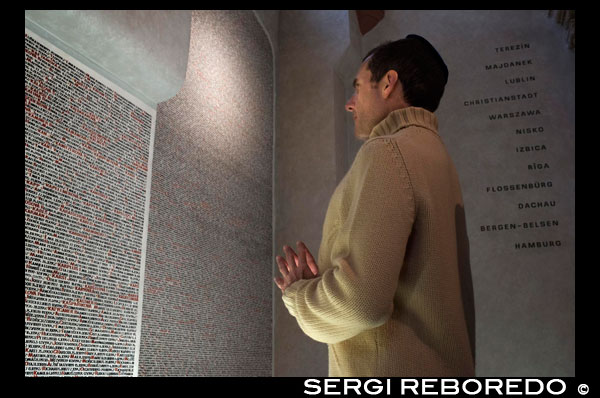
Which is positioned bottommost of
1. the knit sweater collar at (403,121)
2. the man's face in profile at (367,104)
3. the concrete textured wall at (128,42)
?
the knit sweater collar at (403,121)

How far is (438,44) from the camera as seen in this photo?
4090mm

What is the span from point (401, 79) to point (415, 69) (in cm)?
3

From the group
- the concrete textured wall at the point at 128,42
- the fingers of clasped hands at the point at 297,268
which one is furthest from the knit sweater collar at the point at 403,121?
the concrete textured wall at the point at 128,42

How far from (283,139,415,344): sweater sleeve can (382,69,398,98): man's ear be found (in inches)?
6.4

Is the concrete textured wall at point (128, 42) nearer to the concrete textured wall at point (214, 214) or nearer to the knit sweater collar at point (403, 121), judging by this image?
the concrete textured wall at point (214, 214)

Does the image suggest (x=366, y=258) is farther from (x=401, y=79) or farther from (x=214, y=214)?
(x=214, y=214)

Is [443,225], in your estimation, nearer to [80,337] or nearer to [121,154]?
[80,337]

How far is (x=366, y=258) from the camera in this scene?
845 millimetres

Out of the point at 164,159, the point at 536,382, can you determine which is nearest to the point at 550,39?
the point at 164,159

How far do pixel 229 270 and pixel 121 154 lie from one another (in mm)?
1042

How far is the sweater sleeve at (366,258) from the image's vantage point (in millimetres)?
837

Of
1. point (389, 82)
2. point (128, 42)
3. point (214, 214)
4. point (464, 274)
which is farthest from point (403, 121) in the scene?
point (214, 214)

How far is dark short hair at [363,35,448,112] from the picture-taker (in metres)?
1.07

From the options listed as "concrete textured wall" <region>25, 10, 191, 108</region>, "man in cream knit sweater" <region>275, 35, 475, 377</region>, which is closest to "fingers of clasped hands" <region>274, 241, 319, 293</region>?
"man in cream knit sweater" <region>275, 35, 475, 377</region>
